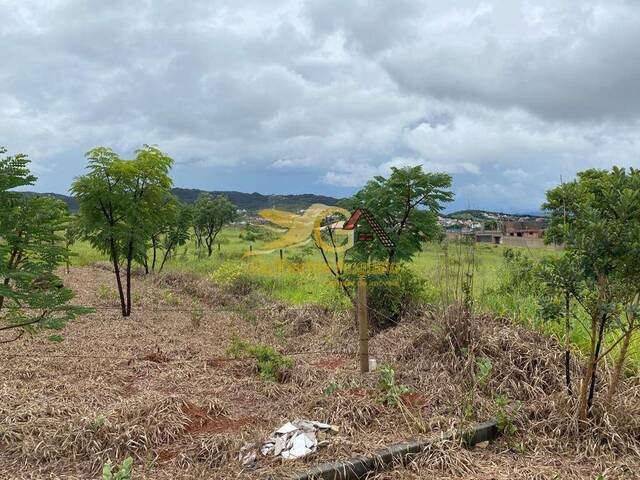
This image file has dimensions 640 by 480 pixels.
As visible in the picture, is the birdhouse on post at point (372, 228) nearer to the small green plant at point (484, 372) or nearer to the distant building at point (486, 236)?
the distant building at point (486, 236)

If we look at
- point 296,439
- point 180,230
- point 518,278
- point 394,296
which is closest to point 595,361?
point 296,439

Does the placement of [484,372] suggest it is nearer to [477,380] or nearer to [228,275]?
[477,380]

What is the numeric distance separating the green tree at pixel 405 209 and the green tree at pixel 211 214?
14.6 meters

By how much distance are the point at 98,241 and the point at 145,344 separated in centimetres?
337

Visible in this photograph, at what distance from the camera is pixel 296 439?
10.7 ft

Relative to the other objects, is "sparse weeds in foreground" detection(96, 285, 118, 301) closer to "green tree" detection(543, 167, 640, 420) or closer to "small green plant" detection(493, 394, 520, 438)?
"small green plant" detection(493, 394, 520, 438)

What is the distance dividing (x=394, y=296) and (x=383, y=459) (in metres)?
3.30

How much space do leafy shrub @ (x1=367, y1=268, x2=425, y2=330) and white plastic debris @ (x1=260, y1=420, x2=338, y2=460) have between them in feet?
9.61

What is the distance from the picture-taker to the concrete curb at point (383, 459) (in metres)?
2.95

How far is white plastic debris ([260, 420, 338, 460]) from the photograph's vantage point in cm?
315

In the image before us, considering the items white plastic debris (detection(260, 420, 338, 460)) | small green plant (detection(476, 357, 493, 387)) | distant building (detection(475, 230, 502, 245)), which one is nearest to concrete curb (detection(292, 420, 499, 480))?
white plastic debris (detection(260, 420, 338, 460))

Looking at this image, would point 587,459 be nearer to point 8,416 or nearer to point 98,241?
point 8,416

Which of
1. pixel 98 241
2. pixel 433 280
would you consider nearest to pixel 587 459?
pixel 433 280

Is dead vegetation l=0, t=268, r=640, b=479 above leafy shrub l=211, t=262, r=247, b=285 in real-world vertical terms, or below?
below
